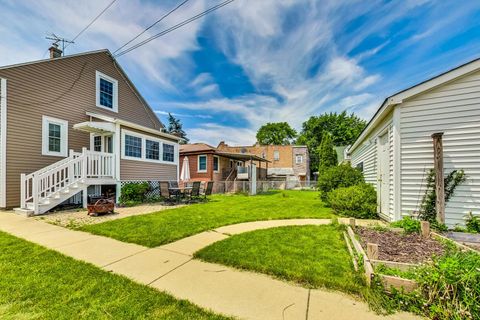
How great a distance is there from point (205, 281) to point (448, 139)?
6.91 metres

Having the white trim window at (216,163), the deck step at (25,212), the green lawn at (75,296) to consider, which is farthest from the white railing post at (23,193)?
the white trim window at (216,163)

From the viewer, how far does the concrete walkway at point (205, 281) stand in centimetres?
231

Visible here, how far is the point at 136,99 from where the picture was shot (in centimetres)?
1474

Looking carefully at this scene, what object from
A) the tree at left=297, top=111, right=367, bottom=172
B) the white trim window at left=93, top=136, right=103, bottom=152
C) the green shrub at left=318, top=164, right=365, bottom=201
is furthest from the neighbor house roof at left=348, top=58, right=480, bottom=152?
the tree at left=297, top=111, right=367, bottom=172

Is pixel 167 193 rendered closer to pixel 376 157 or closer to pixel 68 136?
pixel 68 136

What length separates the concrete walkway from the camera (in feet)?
7.59

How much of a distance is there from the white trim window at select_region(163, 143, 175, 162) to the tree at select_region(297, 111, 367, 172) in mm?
35960

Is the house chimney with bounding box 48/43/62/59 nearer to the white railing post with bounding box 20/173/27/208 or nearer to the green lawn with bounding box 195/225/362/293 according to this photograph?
the white railing post with bounding box 20/173/27/208

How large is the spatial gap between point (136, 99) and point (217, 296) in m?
15.2

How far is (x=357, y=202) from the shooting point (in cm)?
767

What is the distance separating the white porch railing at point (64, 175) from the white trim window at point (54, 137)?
4.53ft

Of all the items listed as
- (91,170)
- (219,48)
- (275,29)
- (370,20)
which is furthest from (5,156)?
(370,20)

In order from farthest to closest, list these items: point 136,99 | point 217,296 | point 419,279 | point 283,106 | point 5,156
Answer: point 283,106
point 136,99
point 5,156
point 217,296
point 419,279

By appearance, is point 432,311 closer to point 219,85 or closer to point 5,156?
point 5,156
